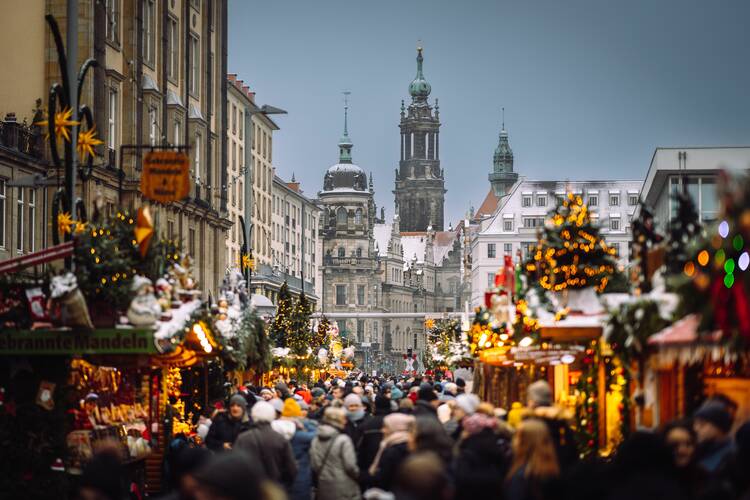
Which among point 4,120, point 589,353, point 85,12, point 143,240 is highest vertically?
point 85,12

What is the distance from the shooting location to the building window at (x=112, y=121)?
4419 centimetres

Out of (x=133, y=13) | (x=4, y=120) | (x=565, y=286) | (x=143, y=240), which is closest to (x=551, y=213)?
(x=565, y=286)

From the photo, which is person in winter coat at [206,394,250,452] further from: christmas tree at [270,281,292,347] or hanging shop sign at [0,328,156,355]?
christmas tree at [270,281,292,347]

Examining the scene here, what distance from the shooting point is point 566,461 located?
12594mm

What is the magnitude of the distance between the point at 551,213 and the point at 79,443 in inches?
272

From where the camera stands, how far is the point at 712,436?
1188 cm

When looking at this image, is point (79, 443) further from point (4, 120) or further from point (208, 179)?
point (208, 179)

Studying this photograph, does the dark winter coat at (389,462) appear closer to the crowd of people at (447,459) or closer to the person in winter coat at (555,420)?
the crowd of people at (447,459)

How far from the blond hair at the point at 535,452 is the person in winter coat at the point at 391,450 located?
396 centimetres

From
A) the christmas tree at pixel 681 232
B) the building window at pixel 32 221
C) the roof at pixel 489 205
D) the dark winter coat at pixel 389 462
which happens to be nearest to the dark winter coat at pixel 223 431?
the dark winter coat at pixel 389 462

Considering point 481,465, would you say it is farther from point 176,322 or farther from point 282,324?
point 282,324

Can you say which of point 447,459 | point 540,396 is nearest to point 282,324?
point 540,396

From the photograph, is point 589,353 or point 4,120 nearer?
point 589,353

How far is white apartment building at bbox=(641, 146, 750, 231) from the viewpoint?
56.7m
